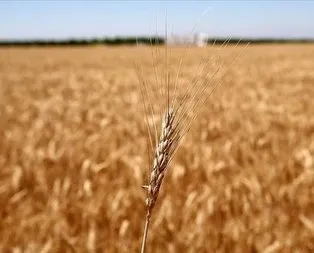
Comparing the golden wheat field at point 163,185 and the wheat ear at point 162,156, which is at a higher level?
the wheat ear at point 162,156

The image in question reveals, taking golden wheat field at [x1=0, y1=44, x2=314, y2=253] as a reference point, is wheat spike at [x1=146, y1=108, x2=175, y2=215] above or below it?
above

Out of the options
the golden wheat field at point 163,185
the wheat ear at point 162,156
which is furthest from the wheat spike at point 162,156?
the golden wheat field at point 163,185

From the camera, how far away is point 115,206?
2.36 meters

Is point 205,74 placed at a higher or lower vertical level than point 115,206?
higher

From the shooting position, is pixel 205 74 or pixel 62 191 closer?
pixel 205 74

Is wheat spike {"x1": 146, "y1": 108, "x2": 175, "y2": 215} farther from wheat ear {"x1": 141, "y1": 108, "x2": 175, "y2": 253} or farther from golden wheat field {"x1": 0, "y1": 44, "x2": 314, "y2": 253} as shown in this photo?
golden wheat field {"x1": 0, "y1": 44, "x2": 314, "y2": 253}

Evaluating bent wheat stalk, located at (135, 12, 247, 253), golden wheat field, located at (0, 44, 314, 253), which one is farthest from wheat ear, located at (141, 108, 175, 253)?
golden wheat field, located at (0, 44, 314, 253)

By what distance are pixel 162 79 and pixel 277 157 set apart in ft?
9.09

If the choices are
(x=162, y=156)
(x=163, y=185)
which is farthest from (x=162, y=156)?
(x=163, y=185)

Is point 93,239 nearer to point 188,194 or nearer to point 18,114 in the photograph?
point 188,194

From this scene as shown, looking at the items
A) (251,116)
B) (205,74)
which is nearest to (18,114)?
(251,116)

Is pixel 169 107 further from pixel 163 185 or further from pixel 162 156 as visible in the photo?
pixel 163 185

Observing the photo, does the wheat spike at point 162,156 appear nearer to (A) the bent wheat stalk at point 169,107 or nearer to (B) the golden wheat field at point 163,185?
(A) the bent wheat stalk at point 169,107

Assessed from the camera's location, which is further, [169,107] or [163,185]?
[163,185]
